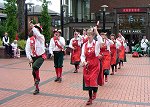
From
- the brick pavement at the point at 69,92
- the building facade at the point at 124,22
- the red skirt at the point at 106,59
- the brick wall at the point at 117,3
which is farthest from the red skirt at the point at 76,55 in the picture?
the brick wall at the point at 117,3

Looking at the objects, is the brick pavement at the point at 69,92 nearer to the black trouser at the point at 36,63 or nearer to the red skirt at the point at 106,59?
the red skirt at the point at 106,59

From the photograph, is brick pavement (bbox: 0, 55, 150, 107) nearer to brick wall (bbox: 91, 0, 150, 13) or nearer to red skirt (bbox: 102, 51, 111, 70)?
red skirt (bbox: 102, 51, 111, 70)

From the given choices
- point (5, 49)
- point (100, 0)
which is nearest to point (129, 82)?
point (5, 49)

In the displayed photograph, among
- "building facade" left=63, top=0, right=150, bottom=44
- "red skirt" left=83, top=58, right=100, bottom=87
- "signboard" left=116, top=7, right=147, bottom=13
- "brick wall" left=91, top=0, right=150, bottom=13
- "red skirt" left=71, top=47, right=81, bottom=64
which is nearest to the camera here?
"red skirt" left=83, top=58, right=100, bottom=87

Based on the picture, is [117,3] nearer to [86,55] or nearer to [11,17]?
[11,17]

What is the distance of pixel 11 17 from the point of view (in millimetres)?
22688

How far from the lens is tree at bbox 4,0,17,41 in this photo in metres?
22.4

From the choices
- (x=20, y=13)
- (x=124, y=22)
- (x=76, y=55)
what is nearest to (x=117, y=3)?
(x=124, y=22)

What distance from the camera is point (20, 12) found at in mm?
24969

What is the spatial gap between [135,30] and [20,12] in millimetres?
13670

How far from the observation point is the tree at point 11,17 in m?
22.4

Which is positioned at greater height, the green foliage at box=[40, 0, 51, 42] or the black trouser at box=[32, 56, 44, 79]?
the green foliage at box=[40, 0, 51, 42]

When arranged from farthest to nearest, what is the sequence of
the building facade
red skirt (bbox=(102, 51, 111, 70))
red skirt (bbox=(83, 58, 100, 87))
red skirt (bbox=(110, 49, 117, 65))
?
the building facade
red skirt (bbox=(110, 49, 117, 65))
red skirt (bbox=(102, 51, 111, 70))
red skirt (bbox=(83, 58, 100, 87))

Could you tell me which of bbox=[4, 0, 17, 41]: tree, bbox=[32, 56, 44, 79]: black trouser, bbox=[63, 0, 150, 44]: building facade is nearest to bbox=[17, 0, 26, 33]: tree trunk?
bbox=[4, 0, 17, 41]: tree
